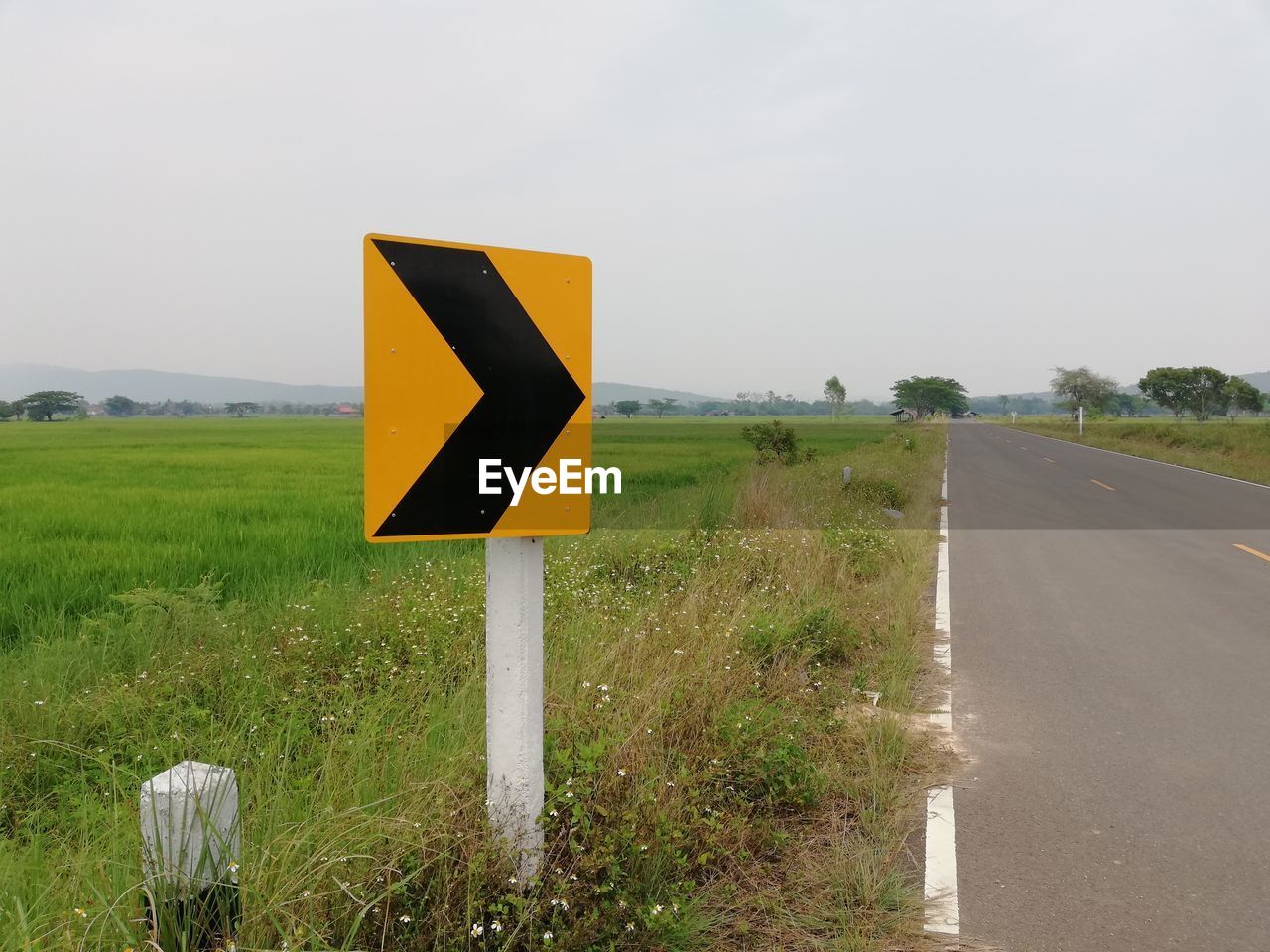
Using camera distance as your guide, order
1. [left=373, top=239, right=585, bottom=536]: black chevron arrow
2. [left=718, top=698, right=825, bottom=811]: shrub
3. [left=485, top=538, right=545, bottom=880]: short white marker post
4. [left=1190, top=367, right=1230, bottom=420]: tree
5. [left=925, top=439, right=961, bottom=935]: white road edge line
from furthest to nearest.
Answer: [left=1190, top=367, right=1230, bottom=420]: tree, [left=718, top=698, right=825, bottom=811]: shrub, [left=925, top=439, right=961, bottom=935]: white road edge line, [left=485, top=538, right=545, bottom=880]: short white marker post, [left=373, top=239, right=585, bottom=536]: black chevron arrow

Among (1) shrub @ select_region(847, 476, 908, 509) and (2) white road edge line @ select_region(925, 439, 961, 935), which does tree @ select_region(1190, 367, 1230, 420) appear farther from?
(2) white road edge line @ select_region(925, 439, 961, 935)

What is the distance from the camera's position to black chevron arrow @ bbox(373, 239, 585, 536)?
6.88 feet

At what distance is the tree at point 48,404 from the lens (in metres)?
96.9

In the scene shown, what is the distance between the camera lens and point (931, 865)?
3.07 m

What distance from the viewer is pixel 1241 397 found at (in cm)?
9862

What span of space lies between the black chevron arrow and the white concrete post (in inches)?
27.4

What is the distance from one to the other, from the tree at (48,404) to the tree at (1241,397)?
135679mm

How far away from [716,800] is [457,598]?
9.47 feet

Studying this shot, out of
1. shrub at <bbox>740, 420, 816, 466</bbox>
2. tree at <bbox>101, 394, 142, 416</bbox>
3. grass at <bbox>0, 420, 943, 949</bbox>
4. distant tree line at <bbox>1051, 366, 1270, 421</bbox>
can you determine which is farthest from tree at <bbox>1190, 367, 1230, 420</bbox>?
tree at <bbox>101, 394, 142, 416</bbox>

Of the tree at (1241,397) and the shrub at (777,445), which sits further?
the tree at (1241,397)

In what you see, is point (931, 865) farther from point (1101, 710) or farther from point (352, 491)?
point (352, 491)

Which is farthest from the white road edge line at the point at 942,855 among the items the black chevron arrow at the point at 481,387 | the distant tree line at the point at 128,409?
the distant tree line at the point at 128,409

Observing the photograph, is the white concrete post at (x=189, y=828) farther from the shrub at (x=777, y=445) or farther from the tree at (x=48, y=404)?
the tree at (x=48, y=404)

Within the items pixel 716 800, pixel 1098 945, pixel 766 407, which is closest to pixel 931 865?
pixel 1098 945
